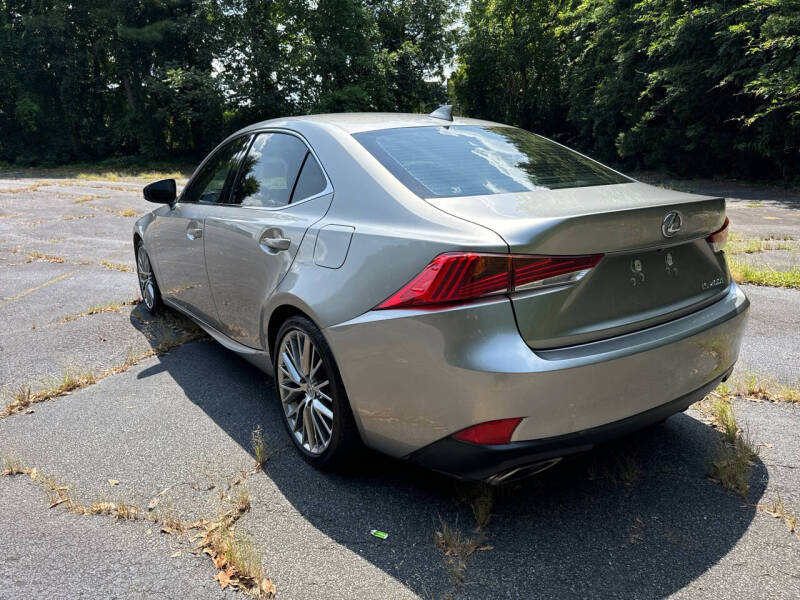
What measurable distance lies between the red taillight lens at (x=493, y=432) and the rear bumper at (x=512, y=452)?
0.02 meters

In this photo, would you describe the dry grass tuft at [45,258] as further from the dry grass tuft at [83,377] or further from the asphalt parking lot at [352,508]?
the asphalt parking lot at [352,508]

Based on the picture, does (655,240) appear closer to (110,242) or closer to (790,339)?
(790,339)

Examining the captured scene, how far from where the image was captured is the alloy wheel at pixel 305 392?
2725 millimetres

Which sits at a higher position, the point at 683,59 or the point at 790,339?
the point at 683,59

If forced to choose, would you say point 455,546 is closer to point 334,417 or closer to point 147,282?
point 334,417

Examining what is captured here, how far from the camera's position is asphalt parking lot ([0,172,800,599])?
2127 mm

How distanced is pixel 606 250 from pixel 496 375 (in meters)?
0.61

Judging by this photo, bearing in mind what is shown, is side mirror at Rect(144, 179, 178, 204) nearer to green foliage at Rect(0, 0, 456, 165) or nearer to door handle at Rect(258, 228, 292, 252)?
door handle at Rect(258, 228, 292, 252)

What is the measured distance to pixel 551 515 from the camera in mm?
2471

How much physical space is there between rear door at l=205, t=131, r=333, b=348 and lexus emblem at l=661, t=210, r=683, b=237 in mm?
1414

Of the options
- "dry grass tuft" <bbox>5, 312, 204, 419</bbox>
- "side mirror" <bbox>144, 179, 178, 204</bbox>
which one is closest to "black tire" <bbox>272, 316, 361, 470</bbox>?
"dry grass tuft" <bbox>5, 312, 204, 419</bbox>

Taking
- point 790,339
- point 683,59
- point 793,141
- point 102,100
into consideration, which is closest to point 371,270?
point 790,339

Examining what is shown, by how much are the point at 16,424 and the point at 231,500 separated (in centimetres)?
165

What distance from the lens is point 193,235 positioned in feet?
13.2
